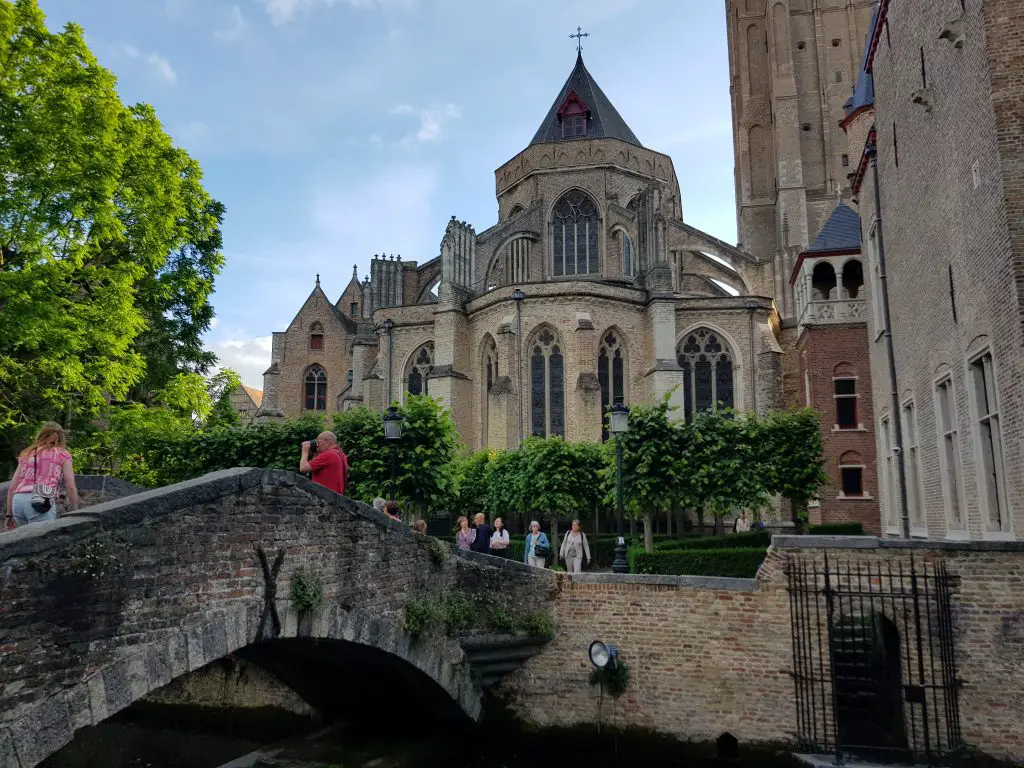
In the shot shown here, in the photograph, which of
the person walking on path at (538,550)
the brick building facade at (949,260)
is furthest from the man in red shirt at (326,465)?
the brick building facade at (949,260)

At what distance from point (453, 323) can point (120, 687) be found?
26995 millimetres

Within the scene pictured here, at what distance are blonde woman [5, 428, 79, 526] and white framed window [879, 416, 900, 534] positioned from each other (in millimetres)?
14804

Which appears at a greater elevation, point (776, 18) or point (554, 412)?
point (776, 18)

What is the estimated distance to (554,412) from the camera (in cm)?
3109

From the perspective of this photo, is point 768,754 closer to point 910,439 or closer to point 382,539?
point 382,539

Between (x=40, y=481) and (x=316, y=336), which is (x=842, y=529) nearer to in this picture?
(x=40, y=481)

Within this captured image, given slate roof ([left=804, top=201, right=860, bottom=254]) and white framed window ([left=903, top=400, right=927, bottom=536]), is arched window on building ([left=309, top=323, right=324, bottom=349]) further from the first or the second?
white framed window ([left=903, top=400, right=927, bottom=536])

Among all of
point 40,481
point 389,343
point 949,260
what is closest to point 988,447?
point 949,260

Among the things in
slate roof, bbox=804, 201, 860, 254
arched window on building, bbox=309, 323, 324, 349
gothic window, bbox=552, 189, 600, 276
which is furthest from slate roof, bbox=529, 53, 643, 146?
slate roof, bbox=804, 201, 860, 254

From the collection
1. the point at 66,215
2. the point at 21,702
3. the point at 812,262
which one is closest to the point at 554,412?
the point at 812,262

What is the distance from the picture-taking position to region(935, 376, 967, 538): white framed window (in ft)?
40.5

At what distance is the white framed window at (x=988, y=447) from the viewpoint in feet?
34.6

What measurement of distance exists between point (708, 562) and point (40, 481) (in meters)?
11.5

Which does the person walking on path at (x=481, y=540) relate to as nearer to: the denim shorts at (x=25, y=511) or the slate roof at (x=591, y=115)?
the denim shorts at (x=25, y=511)
